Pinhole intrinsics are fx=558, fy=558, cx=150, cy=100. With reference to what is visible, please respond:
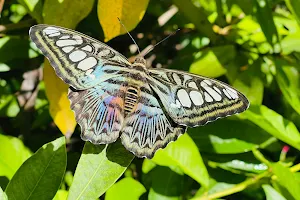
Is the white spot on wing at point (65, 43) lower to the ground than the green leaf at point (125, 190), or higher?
higher

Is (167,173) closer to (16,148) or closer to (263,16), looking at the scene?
(16,148)

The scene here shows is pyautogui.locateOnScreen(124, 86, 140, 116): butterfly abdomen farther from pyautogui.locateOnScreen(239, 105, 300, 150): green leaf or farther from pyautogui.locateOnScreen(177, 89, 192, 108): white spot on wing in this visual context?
pyautogui.locateOnScreen(239, 105, 300, 150): green leaf

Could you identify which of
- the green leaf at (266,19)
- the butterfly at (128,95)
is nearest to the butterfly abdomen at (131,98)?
the butterfly at (128,95)

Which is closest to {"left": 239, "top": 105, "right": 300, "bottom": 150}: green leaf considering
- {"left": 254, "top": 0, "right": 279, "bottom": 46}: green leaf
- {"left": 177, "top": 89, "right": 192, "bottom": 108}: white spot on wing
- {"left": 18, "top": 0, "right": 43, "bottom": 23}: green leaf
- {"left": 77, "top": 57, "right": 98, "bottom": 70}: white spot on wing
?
{"left": 177, "top": 89, "right": 192, "bottom": 108}: white spot on wing

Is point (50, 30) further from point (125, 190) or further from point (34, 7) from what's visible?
point (125, 190)

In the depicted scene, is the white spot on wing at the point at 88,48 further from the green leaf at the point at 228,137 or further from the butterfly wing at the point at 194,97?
the green leaf at the point at 228,137

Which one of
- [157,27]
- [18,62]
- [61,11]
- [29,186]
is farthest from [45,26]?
[157,27]

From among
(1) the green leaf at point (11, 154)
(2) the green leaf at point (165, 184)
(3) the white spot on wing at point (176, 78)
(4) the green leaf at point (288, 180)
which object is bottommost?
(2) the green leaf at point (165, 184)
